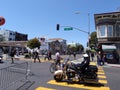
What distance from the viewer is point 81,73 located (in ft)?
35.4

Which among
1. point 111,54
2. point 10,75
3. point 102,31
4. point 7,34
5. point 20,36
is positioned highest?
point 7,34

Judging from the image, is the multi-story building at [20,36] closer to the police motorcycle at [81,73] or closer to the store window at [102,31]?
the store window at [102,31]

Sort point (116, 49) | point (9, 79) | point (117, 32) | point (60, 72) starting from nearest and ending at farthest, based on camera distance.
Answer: point (9, 79) < point (60, 72) < point (116, 49) < point (117, 32)

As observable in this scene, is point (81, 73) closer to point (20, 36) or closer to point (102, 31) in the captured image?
point (102, 31)

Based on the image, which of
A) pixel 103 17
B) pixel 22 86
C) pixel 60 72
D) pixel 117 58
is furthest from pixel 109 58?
pixel 22 86

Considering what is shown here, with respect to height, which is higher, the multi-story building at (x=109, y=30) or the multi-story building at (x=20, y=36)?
the multi-story building at (x=20, y=36)

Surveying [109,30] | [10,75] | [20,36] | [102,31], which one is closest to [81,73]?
[10,75]

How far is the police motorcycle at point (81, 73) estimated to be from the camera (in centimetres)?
1069

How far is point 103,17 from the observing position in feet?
116

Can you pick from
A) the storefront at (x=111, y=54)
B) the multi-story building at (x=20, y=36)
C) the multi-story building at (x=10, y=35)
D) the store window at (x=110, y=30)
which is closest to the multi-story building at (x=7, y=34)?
the multi-story building at (x=10, y=35)

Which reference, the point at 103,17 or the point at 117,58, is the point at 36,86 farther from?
the point at 103,17

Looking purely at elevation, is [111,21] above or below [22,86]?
above

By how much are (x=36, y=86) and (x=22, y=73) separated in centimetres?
216

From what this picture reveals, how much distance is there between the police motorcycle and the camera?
10688mm
